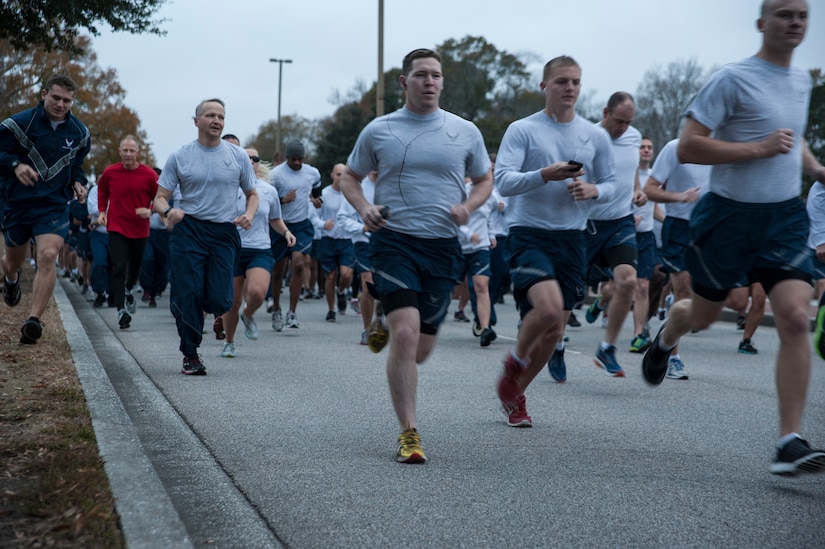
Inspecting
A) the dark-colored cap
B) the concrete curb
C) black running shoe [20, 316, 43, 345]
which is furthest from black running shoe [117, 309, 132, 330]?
the concrete curb

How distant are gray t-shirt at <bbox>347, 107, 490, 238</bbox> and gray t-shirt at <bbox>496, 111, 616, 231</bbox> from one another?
79 cm

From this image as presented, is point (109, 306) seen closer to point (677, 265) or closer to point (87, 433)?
point (677, 265)

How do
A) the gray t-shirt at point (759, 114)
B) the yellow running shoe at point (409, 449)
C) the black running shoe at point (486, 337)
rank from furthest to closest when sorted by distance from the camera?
the black running shoe at point (486, 337)
the yellow running shoe at point (409, 449)
the gray t-shirt at point (759, 114)

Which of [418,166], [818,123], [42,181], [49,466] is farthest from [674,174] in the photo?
[818,123]

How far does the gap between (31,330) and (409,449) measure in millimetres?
4901

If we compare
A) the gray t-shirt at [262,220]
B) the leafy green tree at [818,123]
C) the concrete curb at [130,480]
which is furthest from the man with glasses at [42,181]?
the leafy green tree at [818,123]

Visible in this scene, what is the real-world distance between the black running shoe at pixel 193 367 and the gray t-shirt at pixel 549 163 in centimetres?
320

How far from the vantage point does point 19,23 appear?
8344 mm

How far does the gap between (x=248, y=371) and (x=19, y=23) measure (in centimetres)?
320

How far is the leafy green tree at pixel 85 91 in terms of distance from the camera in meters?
29.1

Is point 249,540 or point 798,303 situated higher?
point 798,303

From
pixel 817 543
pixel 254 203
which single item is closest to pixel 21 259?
pixel 254 203

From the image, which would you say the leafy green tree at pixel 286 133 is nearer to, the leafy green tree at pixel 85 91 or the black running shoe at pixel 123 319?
the leafy green tree at pixel 85 91

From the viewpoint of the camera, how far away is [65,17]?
8.62 metres
